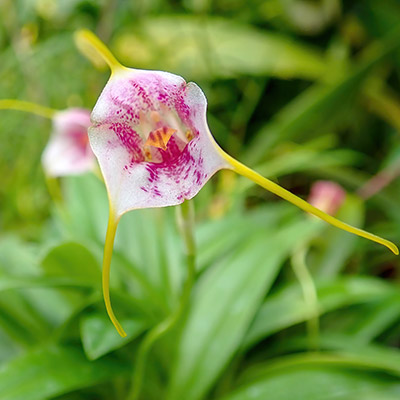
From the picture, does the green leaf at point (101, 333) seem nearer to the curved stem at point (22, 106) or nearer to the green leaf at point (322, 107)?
the curved stem at point (22, 106)

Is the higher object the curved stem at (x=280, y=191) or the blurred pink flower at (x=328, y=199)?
the curved stem at (x=280, y=191)

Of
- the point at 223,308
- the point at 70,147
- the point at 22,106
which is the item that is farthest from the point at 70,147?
the point at 223,308

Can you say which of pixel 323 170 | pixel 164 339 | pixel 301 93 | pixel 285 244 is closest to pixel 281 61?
Result: pixel 301 93

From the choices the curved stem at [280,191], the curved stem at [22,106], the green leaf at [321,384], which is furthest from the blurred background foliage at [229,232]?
the curved stem at [280,191]

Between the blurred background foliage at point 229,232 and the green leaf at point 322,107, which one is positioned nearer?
the blurred background foliage at point 229,232

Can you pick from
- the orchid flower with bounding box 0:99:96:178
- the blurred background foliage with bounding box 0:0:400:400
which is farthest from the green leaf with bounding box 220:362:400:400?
the orchid flower with bounding box 0:99:96:178

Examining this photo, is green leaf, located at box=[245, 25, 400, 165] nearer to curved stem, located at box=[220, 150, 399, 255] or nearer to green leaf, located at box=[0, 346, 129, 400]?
green leaf, located at box=[0, 346, 129, 400]
